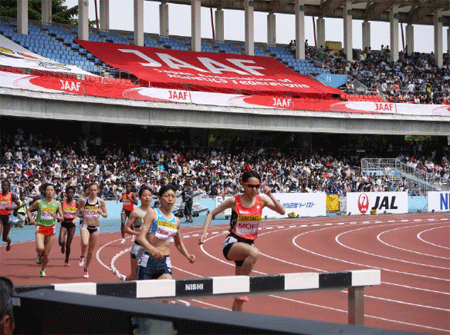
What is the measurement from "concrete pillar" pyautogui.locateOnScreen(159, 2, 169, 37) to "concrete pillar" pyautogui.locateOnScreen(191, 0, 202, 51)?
141 inches

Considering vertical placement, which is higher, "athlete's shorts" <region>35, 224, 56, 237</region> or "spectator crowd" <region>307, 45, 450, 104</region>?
"spectator crowd" <region>307, 45, 450, 104</region>

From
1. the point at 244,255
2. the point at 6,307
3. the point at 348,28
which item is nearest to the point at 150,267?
the point at 244,255

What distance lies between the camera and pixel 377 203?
136 ft

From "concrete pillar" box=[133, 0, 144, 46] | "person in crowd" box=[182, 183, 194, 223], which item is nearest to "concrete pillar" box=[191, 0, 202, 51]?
"concrete pillar" box=[133, 0, 144, 46]

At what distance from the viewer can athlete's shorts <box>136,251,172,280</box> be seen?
9.12 m

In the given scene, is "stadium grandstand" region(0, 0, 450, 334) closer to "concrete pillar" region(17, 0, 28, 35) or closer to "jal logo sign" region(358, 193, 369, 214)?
"concrete pillar" region(17, 0, 28, 35)

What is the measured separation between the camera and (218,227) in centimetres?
3189

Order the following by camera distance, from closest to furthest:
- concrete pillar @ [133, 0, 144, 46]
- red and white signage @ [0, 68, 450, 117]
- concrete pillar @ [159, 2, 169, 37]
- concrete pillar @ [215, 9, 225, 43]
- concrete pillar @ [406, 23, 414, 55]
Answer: red and white signage @ [0, 68, 450, 117] → concrete pillar @ [133, 0, 144, 46] → concrete pillar @ [159, 2, 169, 37] → concrete pillar @ [215, 9, 225, 43] → concrete pillar @ [406, 23, 414, 55]

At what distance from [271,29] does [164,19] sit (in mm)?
8261

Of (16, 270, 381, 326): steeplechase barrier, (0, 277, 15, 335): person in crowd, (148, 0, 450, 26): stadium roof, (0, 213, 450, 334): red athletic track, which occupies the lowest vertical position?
(0, 213, 450, 334): red athletic track

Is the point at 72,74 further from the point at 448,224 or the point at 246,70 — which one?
the point at 448,224

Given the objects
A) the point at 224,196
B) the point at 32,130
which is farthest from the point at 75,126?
the point at 224,196

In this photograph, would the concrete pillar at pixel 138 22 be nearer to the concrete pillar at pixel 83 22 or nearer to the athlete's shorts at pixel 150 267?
the concrete pillar at pixel 83 22

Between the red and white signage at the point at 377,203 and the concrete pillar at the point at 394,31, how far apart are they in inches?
783
